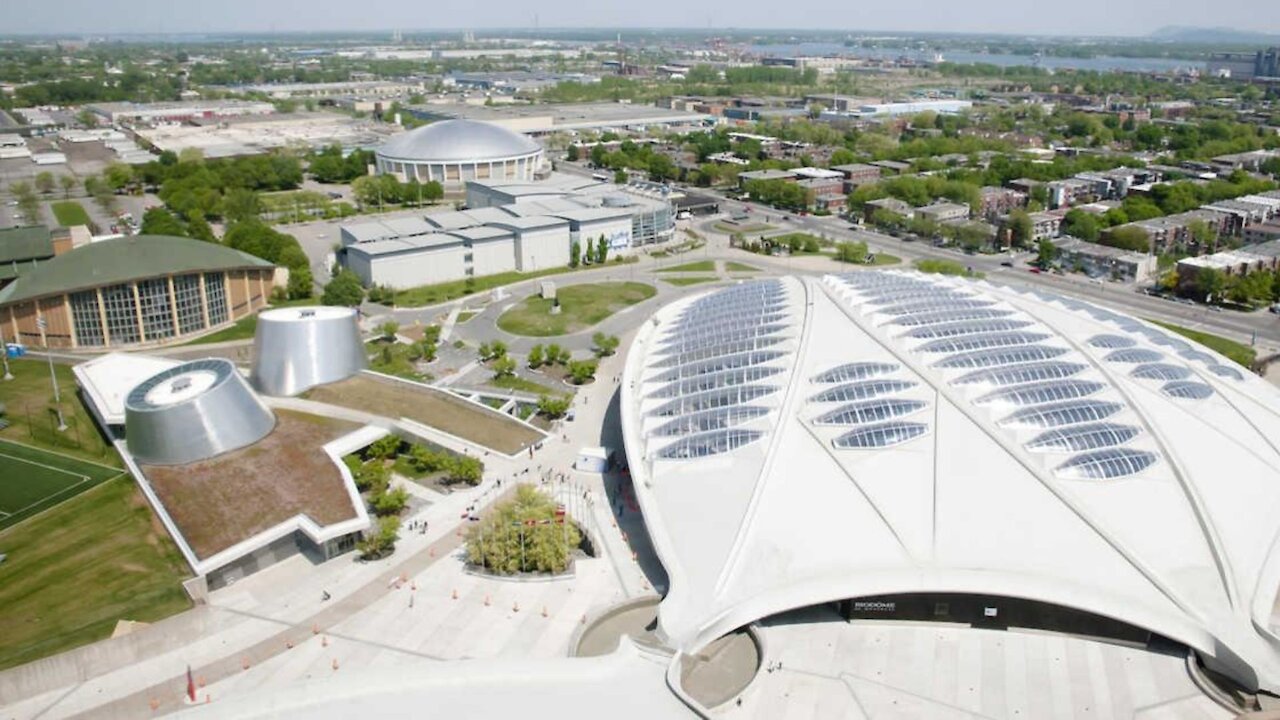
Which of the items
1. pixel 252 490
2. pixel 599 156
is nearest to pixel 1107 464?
pixel 252 490

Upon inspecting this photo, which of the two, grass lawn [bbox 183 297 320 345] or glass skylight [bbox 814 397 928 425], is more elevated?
glass skylight [bbox 814 397 928 425]

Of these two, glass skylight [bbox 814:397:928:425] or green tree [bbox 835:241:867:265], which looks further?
green tree [bbox 835:241:867:265]

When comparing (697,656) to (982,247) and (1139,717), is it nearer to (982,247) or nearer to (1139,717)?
(1139,717)

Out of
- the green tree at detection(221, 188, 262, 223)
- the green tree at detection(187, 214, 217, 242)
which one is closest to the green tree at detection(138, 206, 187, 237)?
the green tree at detection(187, 214, 217, 242)

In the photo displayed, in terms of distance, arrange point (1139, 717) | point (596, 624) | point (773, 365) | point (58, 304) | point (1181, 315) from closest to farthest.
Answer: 1. point (1139, 717)
2. point (596, 624)
3. point (773, 365)
4. point (58, 304)
5. point (1181, 315)

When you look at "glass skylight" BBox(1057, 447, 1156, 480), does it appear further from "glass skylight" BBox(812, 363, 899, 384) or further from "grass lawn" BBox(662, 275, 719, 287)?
"grass lawn" BBox(662, 275, 719, 287)

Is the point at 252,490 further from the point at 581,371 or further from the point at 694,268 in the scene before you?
the point at 694,268

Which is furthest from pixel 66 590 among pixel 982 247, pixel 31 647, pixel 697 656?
pixel 982 247
